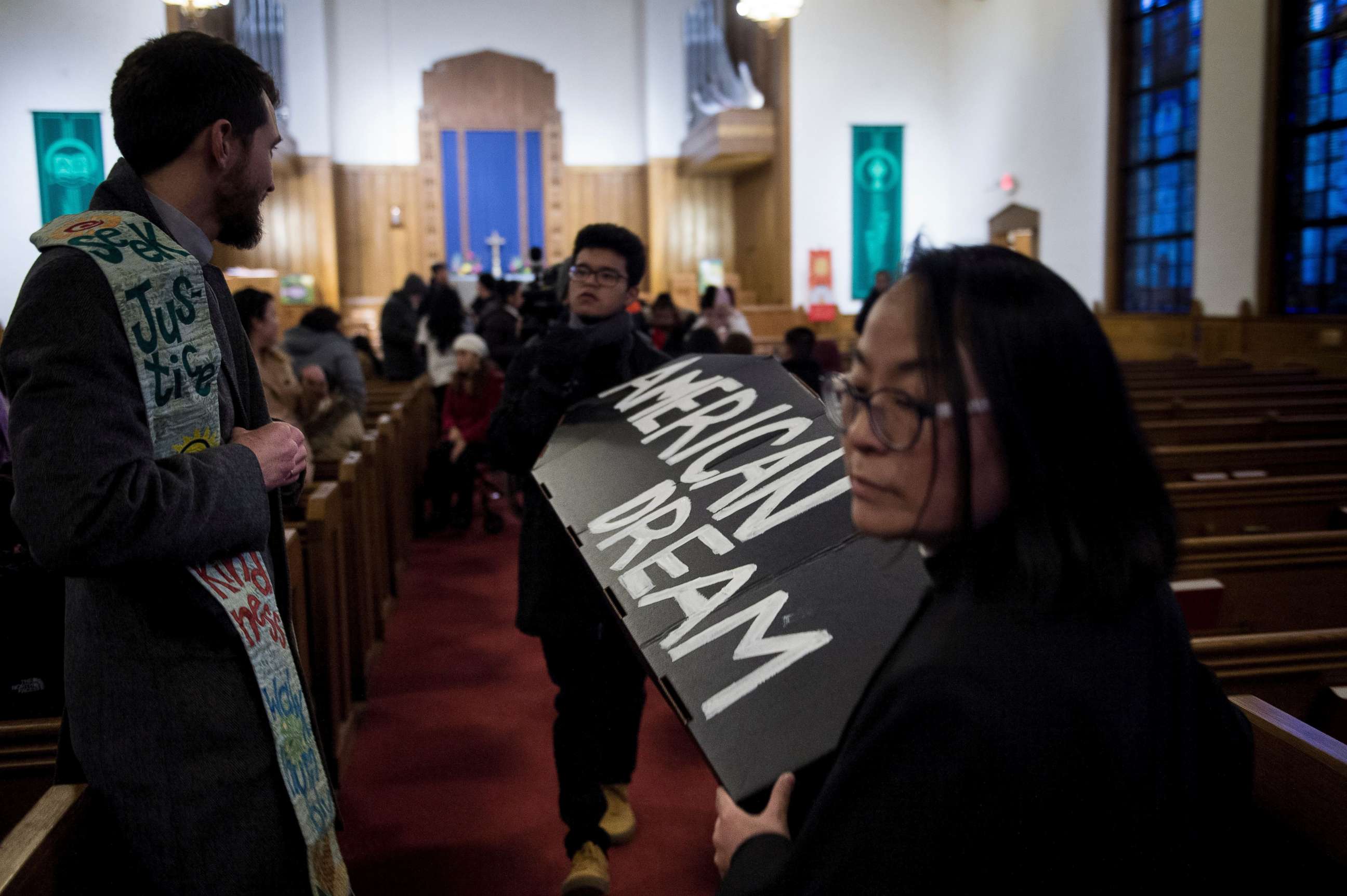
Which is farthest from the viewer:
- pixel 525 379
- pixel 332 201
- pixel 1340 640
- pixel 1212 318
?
pixel 332 201

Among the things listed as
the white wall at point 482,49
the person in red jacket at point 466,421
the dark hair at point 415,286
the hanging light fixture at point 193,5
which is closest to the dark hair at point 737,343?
the person in red jacket at point 466,421

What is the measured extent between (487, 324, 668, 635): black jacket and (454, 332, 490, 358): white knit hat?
363cm

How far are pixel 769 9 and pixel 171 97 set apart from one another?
30.1ft

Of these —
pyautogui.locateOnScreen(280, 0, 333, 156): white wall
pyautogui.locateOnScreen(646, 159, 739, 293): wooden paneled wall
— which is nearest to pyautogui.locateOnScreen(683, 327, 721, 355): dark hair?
pyautogui.locateOnScreen(646, 159, 739, 293): wooden paneled wall

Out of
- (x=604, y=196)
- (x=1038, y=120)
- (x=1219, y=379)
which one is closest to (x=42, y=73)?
(x=1219, y=379)

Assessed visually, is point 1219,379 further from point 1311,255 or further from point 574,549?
point 574,549

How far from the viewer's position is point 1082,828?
26.7 inches

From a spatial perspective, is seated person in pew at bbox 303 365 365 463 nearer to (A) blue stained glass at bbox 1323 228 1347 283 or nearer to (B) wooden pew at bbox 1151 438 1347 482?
(B) wooden pew at bbox 1151 438 1347 482

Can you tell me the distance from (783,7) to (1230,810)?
9857 millimetres

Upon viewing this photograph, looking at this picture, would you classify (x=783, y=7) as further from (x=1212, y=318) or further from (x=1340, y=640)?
(x=1340, y=640)

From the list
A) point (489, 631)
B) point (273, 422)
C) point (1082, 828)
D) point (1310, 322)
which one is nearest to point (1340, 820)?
point (1082, 828)

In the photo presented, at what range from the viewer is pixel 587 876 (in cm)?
216

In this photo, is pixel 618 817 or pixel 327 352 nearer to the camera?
pixel 618 817

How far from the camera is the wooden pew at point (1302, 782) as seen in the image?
3.18 ft
